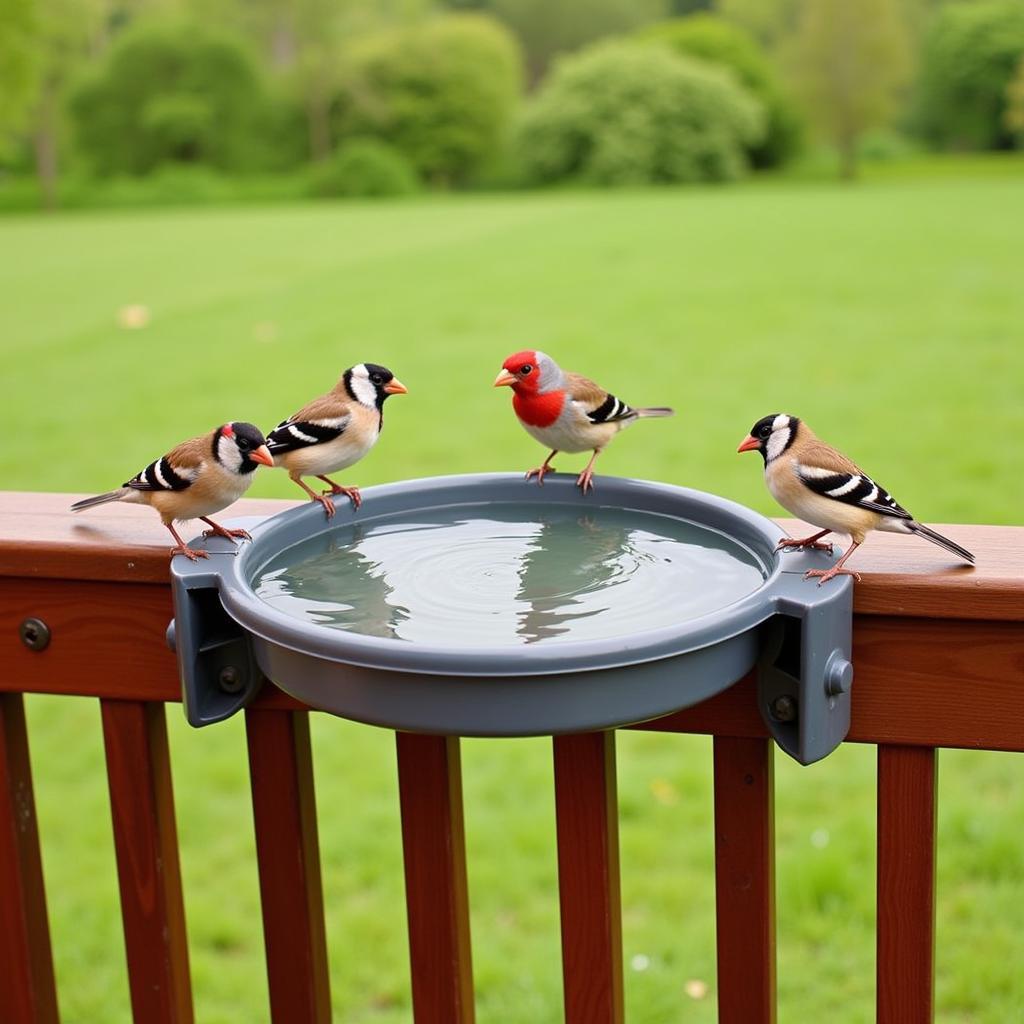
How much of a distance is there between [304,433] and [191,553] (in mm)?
751

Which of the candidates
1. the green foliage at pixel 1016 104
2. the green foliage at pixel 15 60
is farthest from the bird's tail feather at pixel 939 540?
the green foliage at pixel 1016 104

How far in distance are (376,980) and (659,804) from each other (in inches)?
44.3

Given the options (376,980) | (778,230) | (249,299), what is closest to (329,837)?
(376,980)

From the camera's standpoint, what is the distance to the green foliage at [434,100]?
42000mm

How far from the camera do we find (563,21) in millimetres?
52031

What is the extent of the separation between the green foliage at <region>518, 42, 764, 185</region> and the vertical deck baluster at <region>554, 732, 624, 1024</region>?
36.4m

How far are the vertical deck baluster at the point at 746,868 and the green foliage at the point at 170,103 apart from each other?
42.7 m

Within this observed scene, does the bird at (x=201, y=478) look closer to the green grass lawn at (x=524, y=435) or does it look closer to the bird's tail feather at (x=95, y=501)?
the bird's tail feather at (x=95, y=501)

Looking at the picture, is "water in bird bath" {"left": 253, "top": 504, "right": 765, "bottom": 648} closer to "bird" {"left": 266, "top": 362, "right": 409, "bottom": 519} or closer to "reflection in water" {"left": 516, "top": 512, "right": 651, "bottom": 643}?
"reflection in water" {"left": 516, "top": 512, "right": 651, "bottom": 643}

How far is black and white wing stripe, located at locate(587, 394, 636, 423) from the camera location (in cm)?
240

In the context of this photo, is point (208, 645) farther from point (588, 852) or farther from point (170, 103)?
point (170, 103)

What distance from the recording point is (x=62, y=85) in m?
40.9

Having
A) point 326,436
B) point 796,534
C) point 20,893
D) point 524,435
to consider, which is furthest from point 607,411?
point 524,435

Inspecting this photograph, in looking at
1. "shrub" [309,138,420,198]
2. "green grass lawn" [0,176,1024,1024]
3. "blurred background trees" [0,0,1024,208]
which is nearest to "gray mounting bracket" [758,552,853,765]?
"green grass lawn" [0,176,1024,1024]
